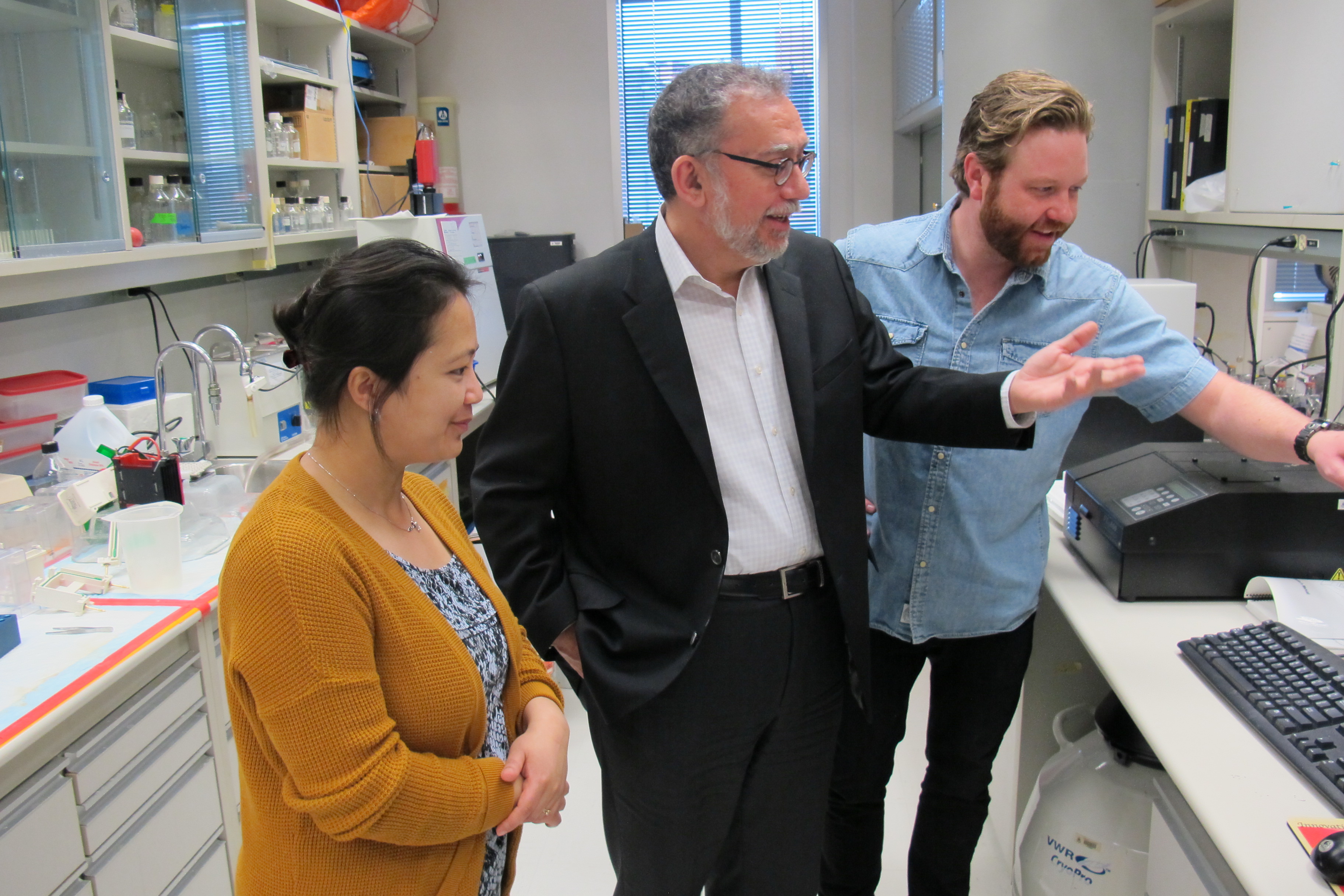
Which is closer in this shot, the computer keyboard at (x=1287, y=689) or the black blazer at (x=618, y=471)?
the computer keyboard at (x=1287, y=689)

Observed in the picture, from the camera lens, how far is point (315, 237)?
11.7 feet

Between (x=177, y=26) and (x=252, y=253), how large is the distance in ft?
2.70

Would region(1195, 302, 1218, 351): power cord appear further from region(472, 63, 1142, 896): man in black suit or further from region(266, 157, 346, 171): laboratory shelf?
region(266, 157, 346, 171): laboratory shelf

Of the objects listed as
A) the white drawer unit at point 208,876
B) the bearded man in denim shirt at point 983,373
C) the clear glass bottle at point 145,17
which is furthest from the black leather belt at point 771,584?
the clear glass bottle at point 145,17

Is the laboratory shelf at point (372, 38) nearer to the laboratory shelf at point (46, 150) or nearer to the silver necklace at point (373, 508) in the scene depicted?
the laboratory shelf at point (46, 150)

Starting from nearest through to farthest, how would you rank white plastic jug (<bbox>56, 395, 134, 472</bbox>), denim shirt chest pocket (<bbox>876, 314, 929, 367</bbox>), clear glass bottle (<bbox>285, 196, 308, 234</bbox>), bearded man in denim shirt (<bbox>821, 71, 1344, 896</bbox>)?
1. bearded man in denim shirt (<bbox>821, 71, 1344, 896</bbox>)
2. denim shirt chest pocket (<bbox>876, 314, 929, 367</bbox>)
3. white plastic jug (<bbox>56, 395, 134, 472</bbox>)
4. clear glass bottle (<bbox>285, 196, 308, 234</bbox>)

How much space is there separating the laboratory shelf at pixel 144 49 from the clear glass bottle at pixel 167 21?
0.02 meters

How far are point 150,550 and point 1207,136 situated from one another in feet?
8.96

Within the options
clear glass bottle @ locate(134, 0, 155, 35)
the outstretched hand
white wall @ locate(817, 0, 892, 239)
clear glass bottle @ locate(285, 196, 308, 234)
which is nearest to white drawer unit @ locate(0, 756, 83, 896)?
the outstretched hand

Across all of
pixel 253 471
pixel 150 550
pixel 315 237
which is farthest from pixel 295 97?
pixel 150 550

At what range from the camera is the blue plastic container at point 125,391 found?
8.33 ft

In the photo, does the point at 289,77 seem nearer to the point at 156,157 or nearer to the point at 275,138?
the point at 275,138

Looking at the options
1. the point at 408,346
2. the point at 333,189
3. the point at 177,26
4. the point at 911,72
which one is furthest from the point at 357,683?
the point at 911,72

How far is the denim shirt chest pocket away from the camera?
156cm
